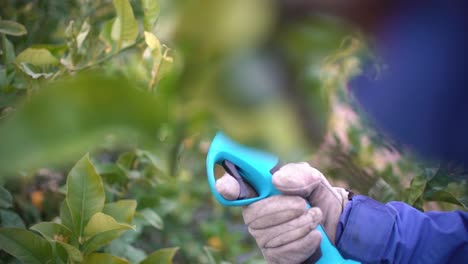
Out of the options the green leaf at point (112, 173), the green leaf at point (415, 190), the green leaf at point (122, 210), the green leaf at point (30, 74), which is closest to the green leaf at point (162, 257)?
the green leaf at point (122, 210)

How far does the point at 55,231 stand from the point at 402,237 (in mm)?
554

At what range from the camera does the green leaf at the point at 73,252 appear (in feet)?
2.56

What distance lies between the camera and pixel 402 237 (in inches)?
35.1

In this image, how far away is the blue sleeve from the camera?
88 cm

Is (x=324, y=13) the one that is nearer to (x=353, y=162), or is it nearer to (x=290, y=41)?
(x=290, y=41)

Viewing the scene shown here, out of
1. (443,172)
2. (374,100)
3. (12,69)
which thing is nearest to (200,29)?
(374,100)

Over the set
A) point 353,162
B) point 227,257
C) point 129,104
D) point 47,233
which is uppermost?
point 129,104

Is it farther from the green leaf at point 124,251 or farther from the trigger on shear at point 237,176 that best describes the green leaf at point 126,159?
the trigger on shear at point 237,176

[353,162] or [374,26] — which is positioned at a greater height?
[374,26]

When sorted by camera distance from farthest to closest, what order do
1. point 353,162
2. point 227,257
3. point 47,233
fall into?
point 227,257 → point 353,162 → point 47,233

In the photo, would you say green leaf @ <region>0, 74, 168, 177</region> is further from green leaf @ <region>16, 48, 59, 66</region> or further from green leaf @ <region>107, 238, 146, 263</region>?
green leaf @ <region>107, 238, 146, 263</region>

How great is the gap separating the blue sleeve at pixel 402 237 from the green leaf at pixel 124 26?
1.50 feet

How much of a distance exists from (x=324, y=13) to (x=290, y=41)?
0.02 metres

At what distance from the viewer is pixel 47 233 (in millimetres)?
824
